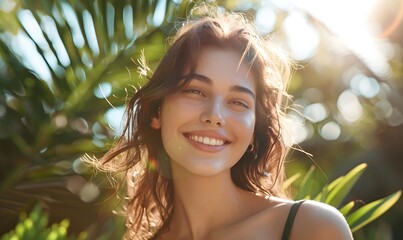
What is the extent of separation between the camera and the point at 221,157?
273cm

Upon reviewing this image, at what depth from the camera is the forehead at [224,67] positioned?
2.77m

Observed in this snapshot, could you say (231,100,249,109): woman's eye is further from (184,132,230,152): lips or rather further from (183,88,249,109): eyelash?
(184,132,230,152): lips

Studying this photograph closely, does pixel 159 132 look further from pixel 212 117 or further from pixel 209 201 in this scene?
pixel 212 117

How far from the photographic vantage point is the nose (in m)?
2.67

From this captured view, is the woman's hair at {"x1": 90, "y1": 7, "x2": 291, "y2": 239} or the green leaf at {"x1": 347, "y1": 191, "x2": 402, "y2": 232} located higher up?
the woman's hair at {"x1": 90, "y1": 7, "x2": 291, "y2": 239}

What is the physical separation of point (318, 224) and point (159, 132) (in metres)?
0.82

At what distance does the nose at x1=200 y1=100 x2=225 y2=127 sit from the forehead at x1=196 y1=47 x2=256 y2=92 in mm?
93

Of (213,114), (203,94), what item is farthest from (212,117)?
(203,94)

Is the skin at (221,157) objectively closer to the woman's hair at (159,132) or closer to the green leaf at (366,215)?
the woman's hair at (159,132)

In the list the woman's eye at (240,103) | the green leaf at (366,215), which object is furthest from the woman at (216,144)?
the green leaf at (366,215)

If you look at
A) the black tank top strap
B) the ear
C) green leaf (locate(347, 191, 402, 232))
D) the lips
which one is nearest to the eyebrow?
the lips

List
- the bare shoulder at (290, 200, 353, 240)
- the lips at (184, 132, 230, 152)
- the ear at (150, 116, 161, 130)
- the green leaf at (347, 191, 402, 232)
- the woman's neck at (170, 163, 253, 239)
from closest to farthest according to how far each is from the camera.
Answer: the bare shoulder at (290, 200, 353, 240) < the lips at (184, 132, 230, 152) < the woman's neck at (170, 163, 253, 239) < the ear at (150, 116, 161, 130) < the green leaf at (347, 191, 402, 232)

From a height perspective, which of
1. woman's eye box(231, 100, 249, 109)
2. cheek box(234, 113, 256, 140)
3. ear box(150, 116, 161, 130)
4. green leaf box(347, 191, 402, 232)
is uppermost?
woman's eye box(231, 100, 249, 109)

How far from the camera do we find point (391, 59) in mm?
8734
